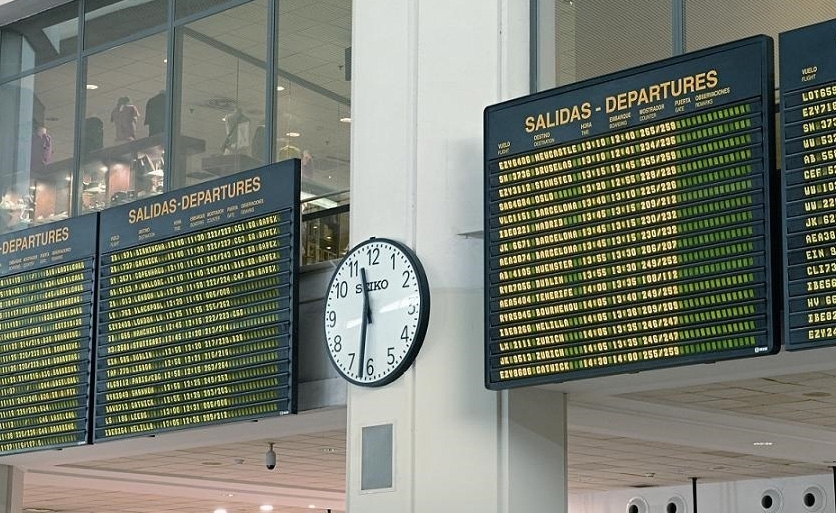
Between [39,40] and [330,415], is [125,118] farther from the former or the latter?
[330,415]

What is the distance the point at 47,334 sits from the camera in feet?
41.9

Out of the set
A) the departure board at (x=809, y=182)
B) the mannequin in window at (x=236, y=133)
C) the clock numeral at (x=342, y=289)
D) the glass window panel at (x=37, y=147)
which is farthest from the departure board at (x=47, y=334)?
the departure board at (x=809, y=182)

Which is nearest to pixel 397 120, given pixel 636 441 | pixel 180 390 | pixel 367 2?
pixel 367 2

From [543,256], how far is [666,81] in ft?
4.14

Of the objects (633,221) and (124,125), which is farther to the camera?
(124,125)

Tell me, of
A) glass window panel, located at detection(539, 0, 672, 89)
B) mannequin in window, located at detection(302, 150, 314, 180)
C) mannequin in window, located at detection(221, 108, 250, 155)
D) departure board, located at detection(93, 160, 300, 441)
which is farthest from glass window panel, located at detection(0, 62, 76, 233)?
glass window panel, located at detection(539, 0, 672, 89)

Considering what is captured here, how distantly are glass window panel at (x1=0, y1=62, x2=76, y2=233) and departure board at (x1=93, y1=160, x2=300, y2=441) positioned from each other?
5.32ft

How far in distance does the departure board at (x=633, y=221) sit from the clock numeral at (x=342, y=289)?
1.47 metres

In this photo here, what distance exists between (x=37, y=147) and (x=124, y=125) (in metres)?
1.37

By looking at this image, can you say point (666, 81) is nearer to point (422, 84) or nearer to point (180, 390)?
point (422, 84)

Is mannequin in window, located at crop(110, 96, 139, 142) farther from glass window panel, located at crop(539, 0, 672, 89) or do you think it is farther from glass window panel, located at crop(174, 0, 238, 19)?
glass window panel, located at crop(539, 0, 672, 89)

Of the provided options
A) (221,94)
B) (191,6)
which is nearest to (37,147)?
(191,6)

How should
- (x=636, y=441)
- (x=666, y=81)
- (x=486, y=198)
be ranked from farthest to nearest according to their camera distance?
(x=636, y=441)
(x=486, y=198)
(x=666, y=81)

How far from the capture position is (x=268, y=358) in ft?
35.8
